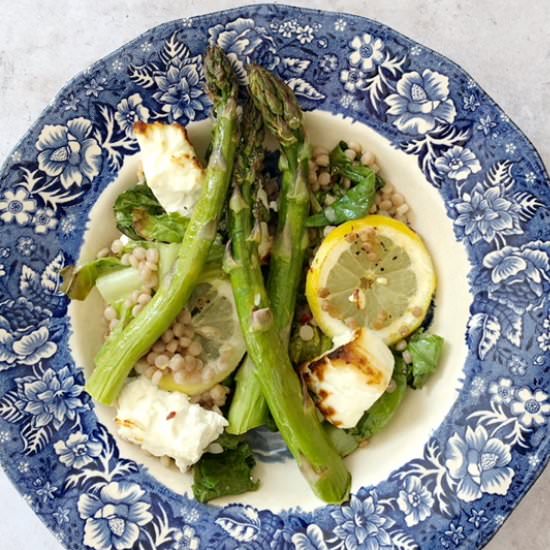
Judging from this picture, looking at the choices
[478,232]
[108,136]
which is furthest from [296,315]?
[108,136]

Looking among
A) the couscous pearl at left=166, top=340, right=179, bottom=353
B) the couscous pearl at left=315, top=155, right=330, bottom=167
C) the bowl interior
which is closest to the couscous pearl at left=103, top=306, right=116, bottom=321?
the bowl interior

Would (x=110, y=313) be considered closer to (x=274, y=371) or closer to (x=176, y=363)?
(x=176, y=363)

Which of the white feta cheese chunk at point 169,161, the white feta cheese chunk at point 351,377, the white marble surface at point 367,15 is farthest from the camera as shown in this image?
the white marble surface at point 367,15

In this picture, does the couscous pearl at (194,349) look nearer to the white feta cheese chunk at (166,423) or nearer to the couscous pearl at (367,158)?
the white feta cheese chunk at (166,423)

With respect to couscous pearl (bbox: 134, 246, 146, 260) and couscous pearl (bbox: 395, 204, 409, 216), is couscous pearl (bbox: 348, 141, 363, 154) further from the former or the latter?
couscous pearl (bbox: 134, 246, 146, 260)

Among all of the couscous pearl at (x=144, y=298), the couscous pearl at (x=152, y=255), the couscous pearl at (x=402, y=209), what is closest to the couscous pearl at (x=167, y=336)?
the couscous pearl at (x=144, y=298)
